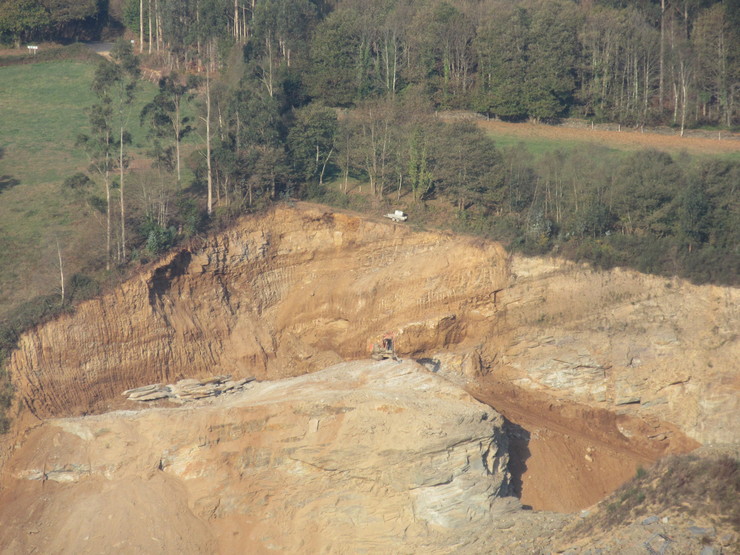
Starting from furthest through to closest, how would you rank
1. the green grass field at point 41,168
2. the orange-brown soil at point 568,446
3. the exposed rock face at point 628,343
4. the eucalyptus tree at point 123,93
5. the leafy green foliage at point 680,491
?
the eucalyptus tree at point 123,93, the green grass field at point 41,168, the exposed rock face at point 628,343, the orange-brown soil at point 568,446, the leafy green foliage at point 680,491

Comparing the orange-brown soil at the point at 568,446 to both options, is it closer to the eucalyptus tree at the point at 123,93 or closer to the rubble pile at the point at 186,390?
the rubble pile at the point at 186,390

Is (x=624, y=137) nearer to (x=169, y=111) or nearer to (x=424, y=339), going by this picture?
(x=424, y=339)

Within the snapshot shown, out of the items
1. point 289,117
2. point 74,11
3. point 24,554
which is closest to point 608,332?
point 289,117

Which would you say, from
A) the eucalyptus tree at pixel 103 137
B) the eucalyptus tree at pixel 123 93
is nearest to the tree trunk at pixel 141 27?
the eucalyptus tree at pixel 123 93

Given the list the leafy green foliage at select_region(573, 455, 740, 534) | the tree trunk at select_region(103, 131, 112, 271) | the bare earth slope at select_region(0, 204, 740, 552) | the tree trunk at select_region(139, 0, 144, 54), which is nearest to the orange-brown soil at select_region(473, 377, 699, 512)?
the bare earth slope at select_region(0, 204, 740, 552)

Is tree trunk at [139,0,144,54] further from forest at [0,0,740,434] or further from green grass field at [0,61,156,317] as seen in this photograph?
green grass field at [0,61,156,317]

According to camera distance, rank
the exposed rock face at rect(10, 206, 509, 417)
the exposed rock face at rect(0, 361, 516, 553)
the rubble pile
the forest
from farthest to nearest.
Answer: the forest < the exposed rock face at rect(10, 206, 509, 417) < the rubble pile < the exposed rock face at rect(0, 361, 516, 553)
